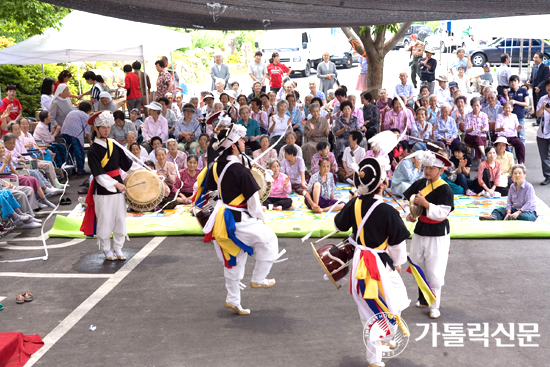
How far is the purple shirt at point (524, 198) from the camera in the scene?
8.32 metres

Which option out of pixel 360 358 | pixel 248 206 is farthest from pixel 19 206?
pixel 360 358

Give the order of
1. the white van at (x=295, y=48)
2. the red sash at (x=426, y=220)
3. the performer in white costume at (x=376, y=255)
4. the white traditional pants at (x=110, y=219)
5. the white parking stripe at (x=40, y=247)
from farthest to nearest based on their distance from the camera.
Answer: the white van at (x=295, y=48) → the white parking stripe at (x=40, y=247) → the white traditional pants at (x=110, y=219) → the red sash at (x=426, y=220) → the performer in white costume at (x=376, y=255)

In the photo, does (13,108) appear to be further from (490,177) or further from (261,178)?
(490,177)

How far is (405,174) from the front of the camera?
9.78m

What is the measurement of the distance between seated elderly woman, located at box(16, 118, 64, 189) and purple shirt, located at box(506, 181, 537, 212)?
7.65m

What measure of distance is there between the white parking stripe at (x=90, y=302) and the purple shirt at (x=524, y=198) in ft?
16.0

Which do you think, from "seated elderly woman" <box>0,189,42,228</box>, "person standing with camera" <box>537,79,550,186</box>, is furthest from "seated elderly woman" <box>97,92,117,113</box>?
"person standing with camera" <box>537,79,550,186</box>

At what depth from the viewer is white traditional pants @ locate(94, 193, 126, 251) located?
725 cm

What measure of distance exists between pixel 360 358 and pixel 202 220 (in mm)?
2265

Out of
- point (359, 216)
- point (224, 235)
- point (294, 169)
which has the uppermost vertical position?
point (359, 216)

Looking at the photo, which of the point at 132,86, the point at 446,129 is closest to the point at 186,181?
the point at 446,129

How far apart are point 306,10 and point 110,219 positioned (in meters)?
4.05

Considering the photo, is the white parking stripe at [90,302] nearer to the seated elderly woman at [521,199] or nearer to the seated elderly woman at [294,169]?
the seated elderly woman at [294,169]

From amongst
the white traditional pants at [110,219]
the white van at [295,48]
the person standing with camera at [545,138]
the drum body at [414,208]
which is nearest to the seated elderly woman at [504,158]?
the person standing with camera at [545,138]
